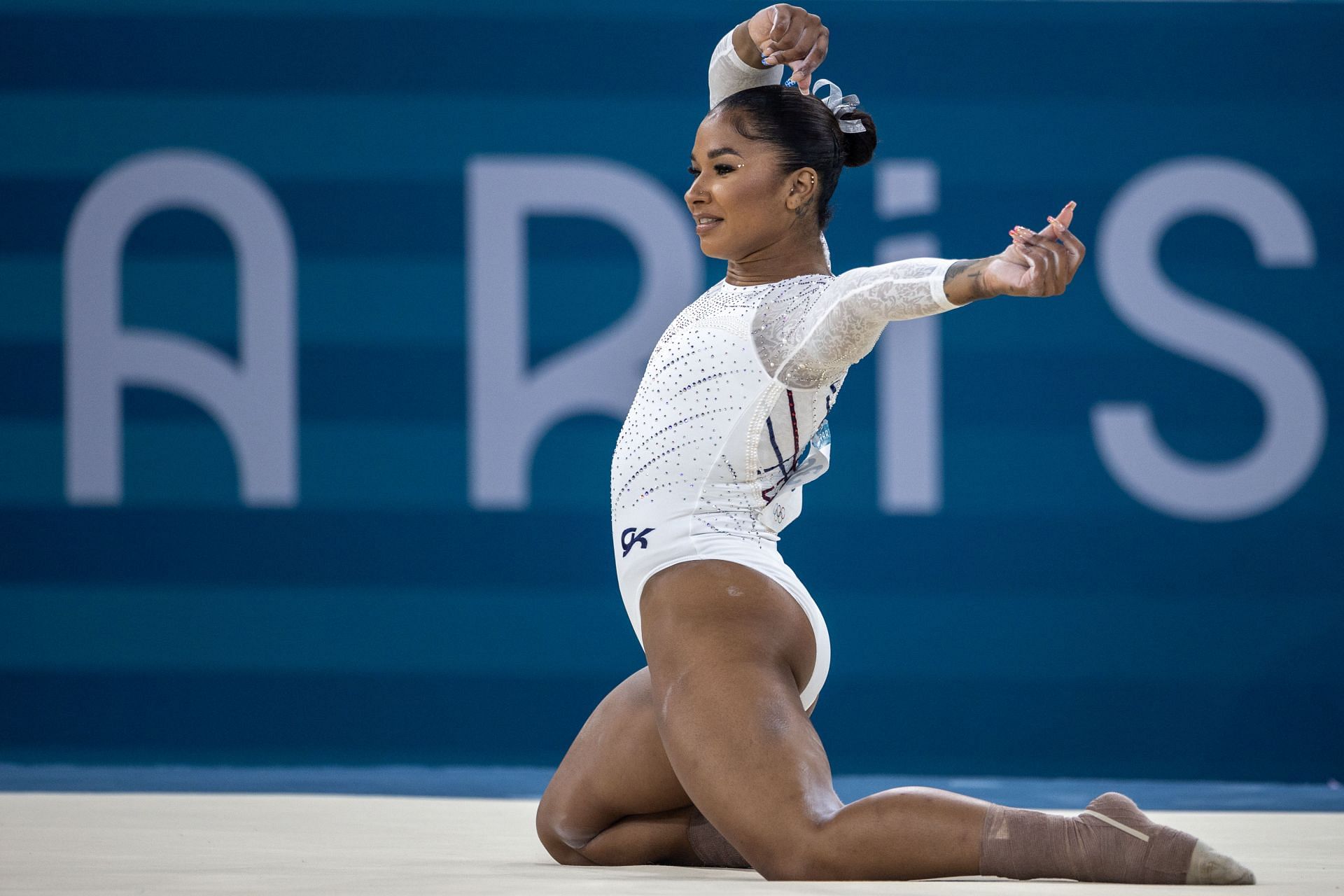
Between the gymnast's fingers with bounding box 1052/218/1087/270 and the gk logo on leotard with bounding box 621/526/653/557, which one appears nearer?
the gymnast's fingers with bounding box 1052/218/1087/270

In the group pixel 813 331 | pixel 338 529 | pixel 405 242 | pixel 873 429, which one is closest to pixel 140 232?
pixel 405 242

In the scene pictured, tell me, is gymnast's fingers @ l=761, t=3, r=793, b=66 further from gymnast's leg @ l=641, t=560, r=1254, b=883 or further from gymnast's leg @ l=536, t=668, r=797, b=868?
gymnast's leg @ l=536, t=668, r=797, b=868

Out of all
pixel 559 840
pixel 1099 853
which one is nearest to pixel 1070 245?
pixel 1099 853

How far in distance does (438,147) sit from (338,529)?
122 centimetres

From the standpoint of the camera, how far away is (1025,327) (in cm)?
462

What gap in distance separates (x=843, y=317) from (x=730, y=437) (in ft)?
0.94

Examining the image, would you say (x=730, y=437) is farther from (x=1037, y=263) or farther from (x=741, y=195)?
(x=1037, y=263)

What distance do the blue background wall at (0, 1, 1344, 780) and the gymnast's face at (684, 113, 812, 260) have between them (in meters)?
2.23

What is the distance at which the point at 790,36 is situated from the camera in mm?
2332

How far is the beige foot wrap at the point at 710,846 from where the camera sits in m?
2.42

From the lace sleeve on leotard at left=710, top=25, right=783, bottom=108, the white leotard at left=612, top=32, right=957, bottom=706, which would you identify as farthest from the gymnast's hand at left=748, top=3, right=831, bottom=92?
the white leotard at left=612, top=32, right=957, bottom=706

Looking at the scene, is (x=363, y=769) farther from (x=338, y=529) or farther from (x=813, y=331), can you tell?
(x=813, y=331)

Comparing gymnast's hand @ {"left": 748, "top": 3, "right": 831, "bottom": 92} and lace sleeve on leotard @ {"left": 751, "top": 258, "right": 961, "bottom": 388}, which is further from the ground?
gymnast's hand @ {"left": 748, "top": 3, "right": 831, "bottom": 92}

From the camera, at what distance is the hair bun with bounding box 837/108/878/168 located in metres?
2.45
